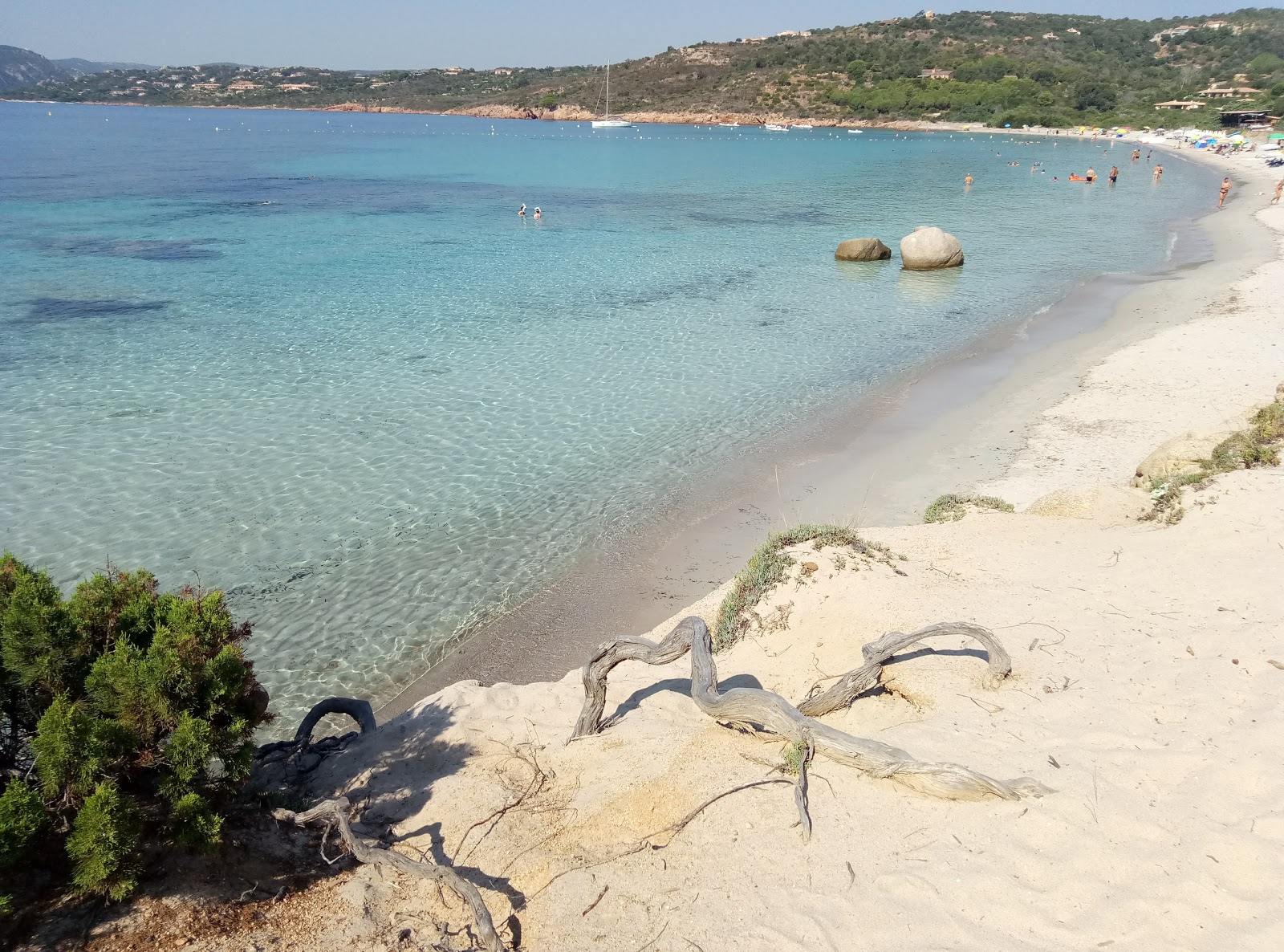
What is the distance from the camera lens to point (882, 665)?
5.83 meters

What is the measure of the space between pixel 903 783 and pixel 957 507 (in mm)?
5886

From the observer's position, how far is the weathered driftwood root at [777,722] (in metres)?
4.51

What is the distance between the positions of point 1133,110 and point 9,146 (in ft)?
373

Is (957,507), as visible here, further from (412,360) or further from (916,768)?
(412,360)

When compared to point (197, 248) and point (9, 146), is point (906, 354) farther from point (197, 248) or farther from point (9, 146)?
point (9, 146)

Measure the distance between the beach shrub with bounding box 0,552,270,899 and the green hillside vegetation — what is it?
349ft

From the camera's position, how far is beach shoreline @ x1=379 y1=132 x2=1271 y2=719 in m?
8.50

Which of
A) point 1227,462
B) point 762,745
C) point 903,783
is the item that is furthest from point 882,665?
point 1227,462

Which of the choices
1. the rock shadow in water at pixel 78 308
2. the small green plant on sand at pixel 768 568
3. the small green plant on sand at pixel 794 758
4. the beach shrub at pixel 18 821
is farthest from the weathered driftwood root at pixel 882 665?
the rock shadow in water at pixel 78 308

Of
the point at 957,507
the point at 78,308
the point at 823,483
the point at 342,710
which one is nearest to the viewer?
the point at 342,710

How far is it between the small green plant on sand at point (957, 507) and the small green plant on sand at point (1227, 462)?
1.49 meters

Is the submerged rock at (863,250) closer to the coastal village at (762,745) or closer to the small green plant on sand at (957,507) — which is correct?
the coastal village at (762,745)

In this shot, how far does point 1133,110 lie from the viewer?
99750mm

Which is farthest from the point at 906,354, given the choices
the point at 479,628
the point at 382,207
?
the point at 382,207
